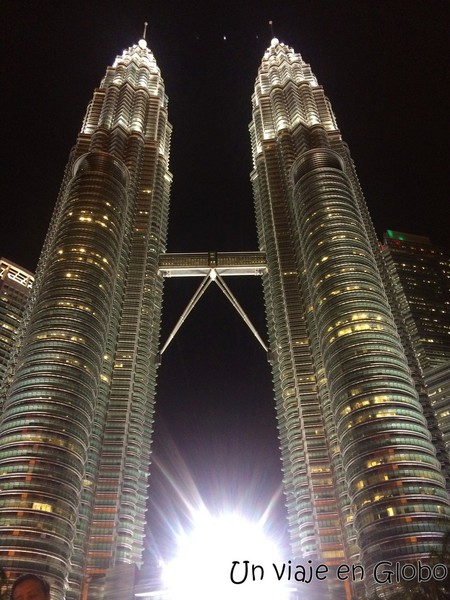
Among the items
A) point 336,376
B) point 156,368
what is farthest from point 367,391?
point 156,368

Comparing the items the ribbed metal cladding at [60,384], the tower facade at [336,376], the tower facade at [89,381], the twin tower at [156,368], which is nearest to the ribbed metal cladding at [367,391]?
the tower facade at [336,376]

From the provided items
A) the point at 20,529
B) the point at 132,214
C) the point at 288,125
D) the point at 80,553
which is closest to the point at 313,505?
the point at 80,553

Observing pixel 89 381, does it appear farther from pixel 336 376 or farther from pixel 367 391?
pixel 367 391

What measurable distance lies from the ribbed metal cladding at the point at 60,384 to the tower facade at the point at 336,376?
4325cm

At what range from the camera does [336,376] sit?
112812 mm

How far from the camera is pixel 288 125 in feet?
601

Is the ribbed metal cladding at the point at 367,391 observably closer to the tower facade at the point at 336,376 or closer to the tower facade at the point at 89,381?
the tower facade at the point at 336,376

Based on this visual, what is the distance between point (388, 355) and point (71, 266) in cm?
7036

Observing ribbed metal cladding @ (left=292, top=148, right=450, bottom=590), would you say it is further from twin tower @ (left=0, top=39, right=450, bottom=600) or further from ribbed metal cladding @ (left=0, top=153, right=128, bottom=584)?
ribbed metal cladding @ (left=0, top=153, right=128, bottom=584)

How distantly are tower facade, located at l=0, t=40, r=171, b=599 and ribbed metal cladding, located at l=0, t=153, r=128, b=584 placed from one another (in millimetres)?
211

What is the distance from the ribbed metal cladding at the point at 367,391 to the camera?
90000 millimetres

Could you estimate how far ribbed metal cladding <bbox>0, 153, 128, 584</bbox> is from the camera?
90750 millimetres

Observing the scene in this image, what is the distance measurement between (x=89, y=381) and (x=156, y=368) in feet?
109

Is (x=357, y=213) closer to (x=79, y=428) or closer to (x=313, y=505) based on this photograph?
(x=313, y=505)
